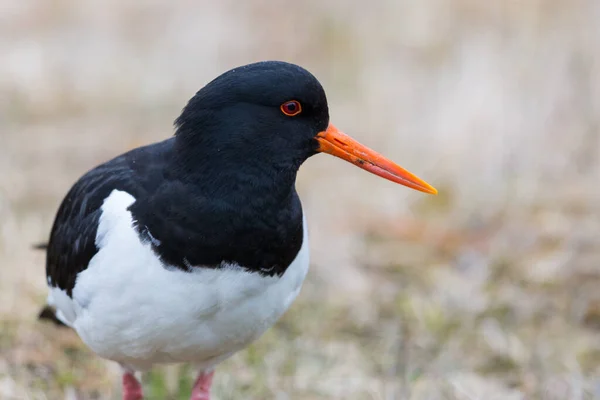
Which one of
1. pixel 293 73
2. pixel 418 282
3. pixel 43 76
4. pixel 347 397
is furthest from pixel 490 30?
pixel 293 73

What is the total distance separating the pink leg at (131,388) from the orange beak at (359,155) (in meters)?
1.65

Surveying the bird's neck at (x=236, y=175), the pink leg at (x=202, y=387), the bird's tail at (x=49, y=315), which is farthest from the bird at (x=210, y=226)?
the bird's tail at (x=49, y=315)

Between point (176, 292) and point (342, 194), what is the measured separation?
4.75m

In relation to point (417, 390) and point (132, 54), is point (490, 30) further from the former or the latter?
point (417, 390)

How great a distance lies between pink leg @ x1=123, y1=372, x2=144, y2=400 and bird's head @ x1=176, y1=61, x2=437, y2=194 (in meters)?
1.45

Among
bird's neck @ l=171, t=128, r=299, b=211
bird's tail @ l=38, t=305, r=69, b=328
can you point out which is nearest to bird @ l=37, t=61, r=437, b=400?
bird's neck @ l=171, t=128, r=299, b=211

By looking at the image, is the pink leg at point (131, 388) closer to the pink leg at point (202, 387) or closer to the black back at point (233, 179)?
the pink leg at point (202, 387)

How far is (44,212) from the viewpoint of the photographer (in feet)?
25.6

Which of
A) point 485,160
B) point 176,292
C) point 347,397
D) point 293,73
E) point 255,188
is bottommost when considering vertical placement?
point 347,397

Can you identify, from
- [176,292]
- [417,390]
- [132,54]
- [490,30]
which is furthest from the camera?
[132,54]

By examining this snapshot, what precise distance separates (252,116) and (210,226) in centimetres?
54

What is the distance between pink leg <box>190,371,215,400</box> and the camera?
4.85 m

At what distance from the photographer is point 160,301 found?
405 centimetres

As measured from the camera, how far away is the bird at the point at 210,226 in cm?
405
